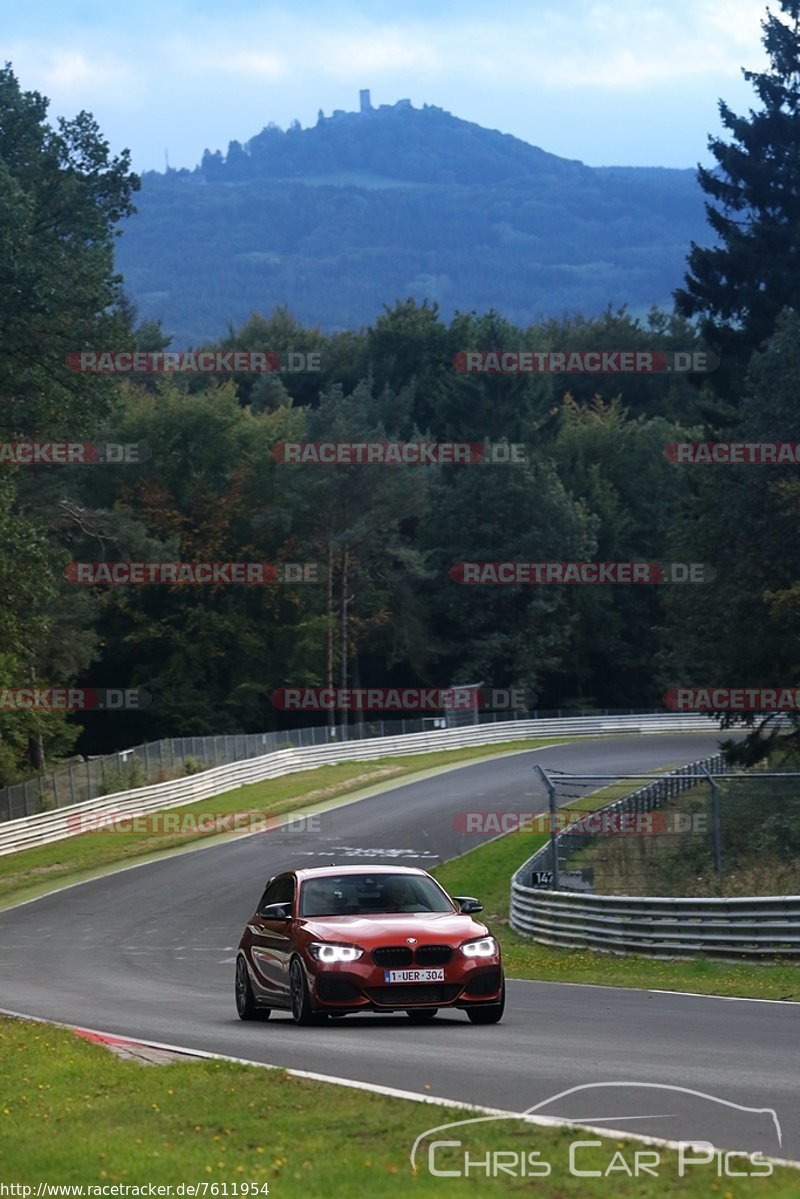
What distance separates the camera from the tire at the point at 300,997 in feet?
47.3

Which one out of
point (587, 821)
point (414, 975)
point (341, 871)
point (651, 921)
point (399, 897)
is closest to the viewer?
point (414, 975)

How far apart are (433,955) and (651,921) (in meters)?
10.3

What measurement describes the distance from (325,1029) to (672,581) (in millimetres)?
30839

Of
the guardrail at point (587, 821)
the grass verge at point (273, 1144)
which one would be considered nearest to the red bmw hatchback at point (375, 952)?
the grass verge at point (273, 1144)

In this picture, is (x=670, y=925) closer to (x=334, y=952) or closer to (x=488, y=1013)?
(x=488, y=1013)

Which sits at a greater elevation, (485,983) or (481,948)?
(481,948)

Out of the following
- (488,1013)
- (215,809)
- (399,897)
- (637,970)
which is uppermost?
(399,897)

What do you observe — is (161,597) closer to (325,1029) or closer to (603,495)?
(603,495)

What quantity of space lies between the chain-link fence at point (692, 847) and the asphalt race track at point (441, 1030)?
13.8 ft

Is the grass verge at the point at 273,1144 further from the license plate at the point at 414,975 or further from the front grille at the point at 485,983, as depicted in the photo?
the front grille at the point at 485,983

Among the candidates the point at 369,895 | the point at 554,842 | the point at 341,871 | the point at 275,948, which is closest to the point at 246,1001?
the point at 275,948

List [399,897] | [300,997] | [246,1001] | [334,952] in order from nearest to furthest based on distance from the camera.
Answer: [334,952]
[300,997]
[399,897]
[246,1001]

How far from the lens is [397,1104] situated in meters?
9.27

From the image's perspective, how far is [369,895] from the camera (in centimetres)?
1538
